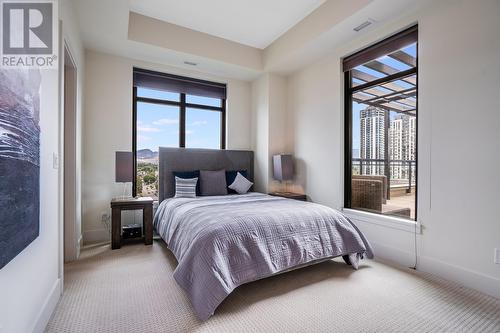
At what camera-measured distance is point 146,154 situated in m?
4.15

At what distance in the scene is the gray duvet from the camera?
1894 millimetres

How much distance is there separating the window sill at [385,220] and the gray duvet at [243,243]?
1.66ft

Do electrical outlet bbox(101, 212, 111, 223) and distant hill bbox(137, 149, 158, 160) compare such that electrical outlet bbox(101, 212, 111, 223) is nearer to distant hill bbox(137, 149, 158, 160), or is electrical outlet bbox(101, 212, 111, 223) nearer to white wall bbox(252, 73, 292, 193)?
distant hill bbox(137, 149, 158, 160)

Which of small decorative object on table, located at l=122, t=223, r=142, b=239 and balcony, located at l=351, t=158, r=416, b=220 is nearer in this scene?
balcony, located at l=351, t=158, r=416, b=220

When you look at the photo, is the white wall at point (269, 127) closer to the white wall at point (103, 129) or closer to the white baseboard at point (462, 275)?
the white wall at point (103, 129)

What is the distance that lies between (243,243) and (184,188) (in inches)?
77.6

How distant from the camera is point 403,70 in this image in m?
2.95

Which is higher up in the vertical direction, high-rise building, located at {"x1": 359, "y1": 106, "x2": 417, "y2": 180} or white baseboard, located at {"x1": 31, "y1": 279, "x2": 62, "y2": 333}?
high-rise building, located at {"x1": 359, "y1": 106, "x2": 417, "y2": 180}

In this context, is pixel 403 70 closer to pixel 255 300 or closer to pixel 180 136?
pixel 255 300

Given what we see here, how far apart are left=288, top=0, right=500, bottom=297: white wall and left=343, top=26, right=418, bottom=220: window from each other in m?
0.20

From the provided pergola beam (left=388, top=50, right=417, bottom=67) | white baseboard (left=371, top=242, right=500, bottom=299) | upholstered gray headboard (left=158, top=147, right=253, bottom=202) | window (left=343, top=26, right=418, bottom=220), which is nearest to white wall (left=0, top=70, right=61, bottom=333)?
upholstered gray headboard (left=158, top=147, right=253, bottom=202)

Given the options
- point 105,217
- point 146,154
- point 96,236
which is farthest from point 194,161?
point 96,236

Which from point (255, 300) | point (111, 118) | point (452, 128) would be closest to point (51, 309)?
point (255, 300)

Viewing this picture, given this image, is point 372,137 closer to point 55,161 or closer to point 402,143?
point 402,143
